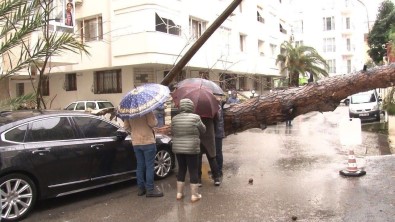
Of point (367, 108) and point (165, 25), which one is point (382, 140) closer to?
point (367, 108)

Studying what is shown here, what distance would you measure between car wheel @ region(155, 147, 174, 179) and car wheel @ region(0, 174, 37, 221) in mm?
2496

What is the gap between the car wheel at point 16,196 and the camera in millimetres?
5471

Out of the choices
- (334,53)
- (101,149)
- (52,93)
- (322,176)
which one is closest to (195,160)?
(101,149)

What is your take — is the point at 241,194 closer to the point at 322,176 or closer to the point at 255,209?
the point at 255,209

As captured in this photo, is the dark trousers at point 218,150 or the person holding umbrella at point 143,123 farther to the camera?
the dark trousers at point 218,150

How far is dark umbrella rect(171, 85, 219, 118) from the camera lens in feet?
22.8

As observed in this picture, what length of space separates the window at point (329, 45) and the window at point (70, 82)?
1805 inches

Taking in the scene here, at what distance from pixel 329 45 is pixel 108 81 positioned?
152 feet

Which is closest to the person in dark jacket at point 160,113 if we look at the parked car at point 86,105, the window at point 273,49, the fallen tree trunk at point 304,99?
the fallen tree trunk at point 304,99

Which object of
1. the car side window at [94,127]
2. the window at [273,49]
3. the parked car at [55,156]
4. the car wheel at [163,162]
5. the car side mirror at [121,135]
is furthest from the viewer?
the window at [273,49]

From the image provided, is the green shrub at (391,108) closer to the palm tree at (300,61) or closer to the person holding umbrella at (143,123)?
the palm tree at (300,61)

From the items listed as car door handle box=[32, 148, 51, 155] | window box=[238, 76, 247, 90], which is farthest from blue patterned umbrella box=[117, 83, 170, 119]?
window box=[238, 76, 247, 90]

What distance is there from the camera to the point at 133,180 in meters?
7.84

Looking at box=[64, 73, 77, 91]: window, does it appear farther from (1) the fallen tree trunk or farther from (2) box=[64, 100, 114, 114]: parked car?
(1) the fallen tree trunk
